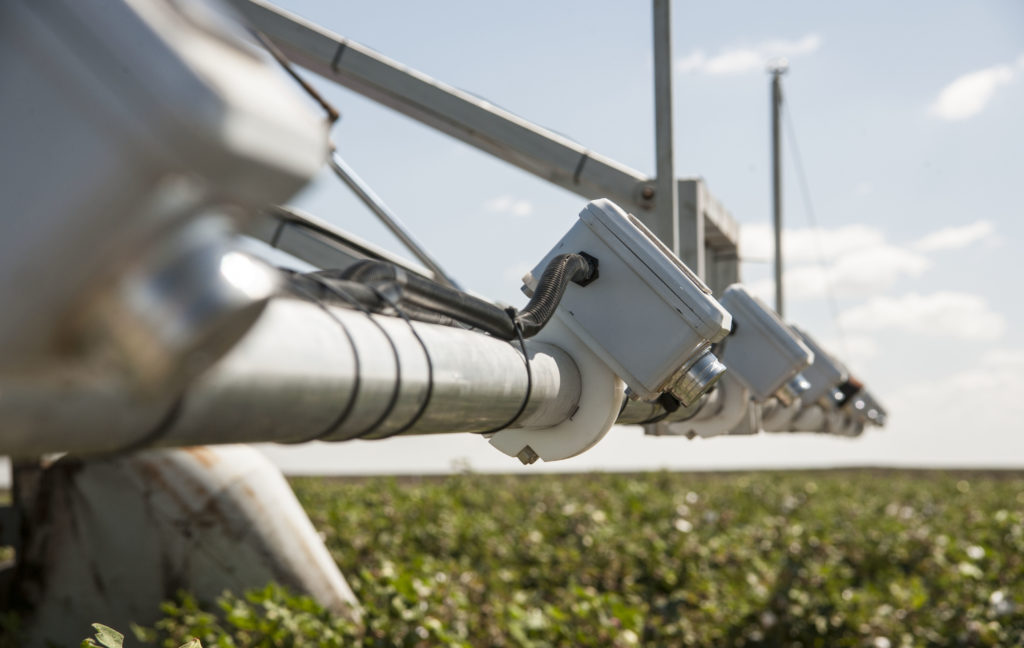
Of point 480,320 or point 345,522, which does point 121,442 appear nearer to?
point 480,320

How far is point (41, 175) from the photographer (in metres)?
0.58

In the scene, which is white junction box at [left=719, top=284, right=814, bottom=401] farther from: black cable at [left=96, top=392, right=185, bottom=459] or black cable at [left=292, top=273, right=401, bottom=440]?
black cable at [left=96, top=392, right=185, bottom=459]

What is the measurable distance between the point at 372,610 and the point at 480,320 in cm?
332

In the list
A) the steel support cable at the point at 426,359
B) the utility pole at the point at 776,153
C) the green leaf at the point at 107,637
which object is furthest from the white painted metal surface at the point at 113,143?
the utility pole at the point at 776,153

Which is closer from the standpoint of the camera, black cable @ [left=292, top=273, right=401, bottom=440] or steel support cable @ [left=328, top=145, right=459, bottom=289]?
black cable @ [left=292, top=273, right=401, bottom=440]

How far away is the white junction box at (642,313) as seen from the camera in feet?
A: 6.02

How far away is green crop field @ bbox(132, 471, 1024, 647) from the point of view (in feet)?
14.7

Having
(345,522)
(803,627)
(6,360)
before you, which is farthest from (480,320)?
(345,522)

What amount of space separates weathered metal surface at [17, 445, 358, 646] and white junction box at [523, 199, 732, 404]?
3197mm

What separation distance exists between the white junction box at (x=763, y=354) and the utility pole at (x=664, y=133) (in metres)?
0.72

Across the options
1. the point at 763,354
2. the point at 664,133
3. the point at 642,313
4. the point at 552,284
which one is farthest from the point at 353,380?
the point at 664,133

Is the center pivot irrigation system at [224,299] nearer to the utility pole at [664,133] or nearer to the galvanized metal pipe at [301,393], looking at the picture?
the galvanized metal pipe at [301,393]

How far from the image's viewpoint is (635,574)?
7180 mm

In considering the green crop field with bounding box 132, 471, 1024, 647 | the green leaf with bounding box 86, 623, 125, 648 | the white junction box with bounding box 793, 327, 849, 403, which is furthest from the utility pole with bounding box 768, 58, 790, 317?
the green leaf with bounding box 86, 623, 125, 648
